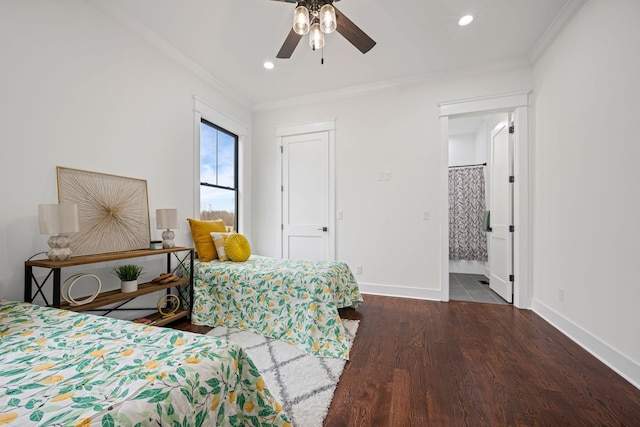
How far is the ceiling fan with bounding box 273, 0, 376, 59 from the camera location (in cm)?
176

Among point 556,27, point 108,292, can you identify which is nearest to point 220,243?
point 108,292

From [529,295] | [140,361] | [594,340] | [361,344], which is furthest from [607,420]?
[140,361]

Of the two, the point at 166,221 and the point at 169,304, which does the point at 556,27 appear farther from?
the point at 169,304

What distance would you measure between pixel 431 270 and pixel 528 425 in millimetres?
2046

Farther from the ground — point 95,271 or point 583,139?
point 583,139

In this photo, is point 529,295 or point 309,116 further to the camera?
point 309,116

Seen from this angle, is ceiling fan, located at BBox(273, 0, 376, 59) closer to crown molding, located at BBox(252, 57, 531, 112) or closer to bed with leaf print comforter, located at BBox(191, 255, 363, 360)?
crown molding, located at BBox(252, 57, 531, 112)

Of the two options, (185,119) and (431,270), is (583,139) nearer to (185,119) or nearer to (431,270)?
(431,270)

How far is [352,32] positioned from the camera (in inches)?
79.2

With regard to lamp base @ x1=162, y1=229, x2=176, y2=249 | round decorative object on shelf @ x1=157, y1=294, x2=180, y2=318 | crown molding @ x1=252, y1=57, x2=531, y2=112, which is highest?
crown molding @ x1=252, y1=57, x2=531, y2=112

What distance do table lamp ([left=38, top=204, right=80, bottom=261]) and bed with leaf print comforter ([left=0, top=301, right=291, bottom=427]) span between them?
628 mm

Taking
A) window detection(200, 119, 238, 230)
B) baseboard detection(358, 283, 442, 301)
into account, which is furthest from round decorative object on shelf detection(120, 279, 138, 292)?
baseboard detection(358, 283, 442, 301)

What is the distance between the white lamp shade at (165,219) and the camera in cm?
249

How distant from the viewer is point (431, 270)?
3314 millimetres
